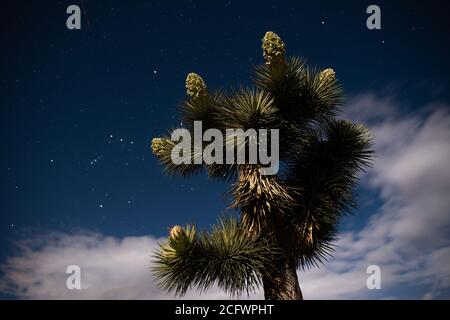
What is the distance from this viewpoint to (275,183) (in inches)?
258

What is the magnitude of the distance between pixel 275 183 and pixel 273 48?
2.23 metres

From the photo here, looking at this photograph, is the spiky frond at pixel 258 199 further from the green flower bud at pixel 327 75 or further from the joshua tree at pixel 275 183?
the green flower bud at pixel 327 75

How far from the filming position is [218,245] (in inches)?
247

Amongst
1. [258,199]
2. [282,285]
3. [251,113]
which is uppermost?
[251,113]

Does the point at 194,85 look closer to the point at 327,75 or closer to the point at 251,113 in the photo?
the point at 251,113

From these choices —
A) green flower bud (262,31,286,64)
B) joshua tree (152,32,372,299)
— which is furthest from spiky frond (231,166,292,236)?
green flower bud (262,31,286,64)

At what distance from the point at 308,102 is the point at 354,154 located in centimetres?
125

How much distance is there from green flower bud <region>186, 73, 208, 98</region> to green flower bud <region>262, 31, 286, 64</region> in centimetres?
129

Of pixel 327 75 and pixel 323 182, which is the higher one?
pixel 327 75

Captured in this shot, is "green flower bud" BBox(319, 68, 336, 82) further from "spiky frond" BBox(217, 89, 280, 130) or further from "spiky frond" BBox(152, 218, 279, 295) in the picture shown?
"spiky frond" BBox(152, 218, 279, 295)

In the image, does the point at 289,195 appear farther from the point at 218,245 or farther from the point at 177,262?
the point at 177,262

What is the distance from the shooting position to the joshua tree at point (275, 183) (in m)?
6.17

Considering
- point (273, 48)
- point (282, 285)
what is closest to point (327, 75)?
point (273, 48)

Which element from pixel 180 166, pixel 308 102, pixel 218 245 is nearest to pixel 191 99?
pixel 180 166
